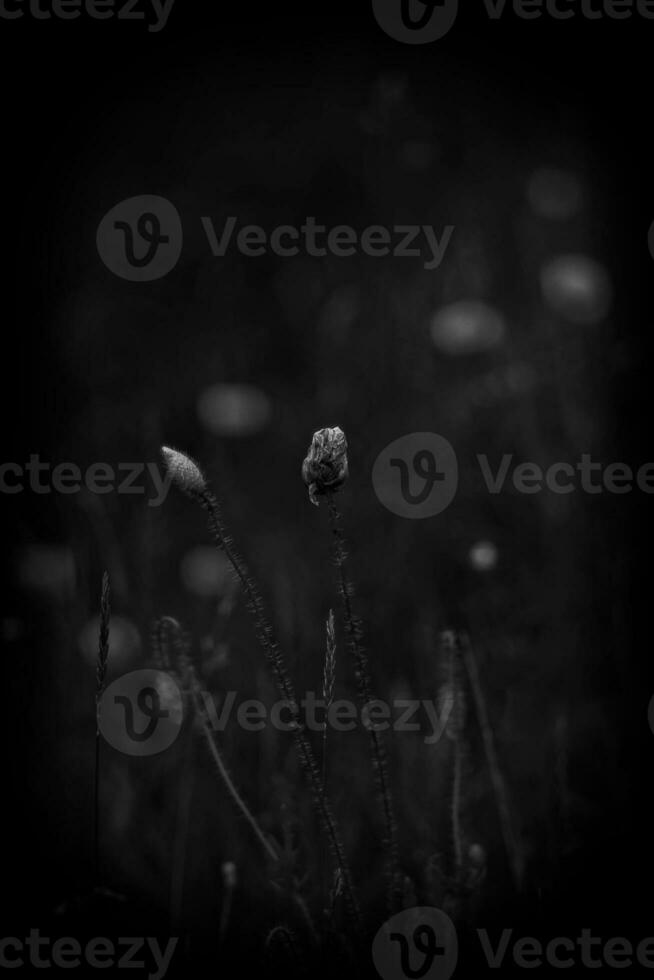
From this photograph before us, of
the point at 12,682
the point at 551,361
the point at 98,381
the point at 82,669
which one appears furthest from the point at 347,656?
the point at 98,381

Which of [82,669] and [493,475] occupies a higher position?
[493,475]

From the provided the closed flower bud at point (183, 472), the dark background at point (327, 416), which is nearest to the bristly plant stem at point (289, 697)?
the closed flower bud at point (183, 472)

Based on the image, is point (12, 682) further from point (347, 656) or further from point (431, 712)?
point (431, 712)

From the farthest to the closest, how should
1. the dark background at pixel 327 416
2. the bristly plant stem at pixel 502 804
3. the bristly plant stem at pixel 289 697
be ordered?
the dark background at pixel 327 416
the bristly plant stem at pixel 502 804
the bristly plant stem at pixel 289 697

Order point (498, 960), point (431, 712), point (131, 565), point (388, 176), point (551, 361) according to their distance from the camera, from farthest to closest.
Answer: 1. point (388, 176)
2. point (551, 361)
3. point (131, 565)
4. point (431, 712)
5. point (498, 960)

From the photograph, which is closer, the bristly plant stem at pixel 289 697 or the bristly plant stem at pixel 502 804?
the bristly plant stem at pixel 289 697

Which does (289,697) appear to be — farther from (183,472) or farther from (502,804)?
(502,804)

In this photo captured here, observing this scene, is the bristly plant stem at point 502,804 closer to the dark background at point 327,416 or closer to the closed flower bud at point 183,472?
the dark background at point 327,416
